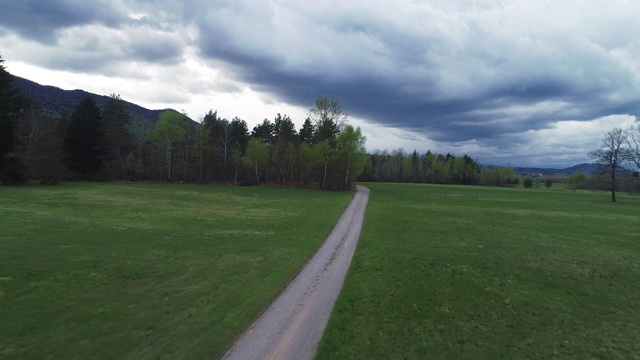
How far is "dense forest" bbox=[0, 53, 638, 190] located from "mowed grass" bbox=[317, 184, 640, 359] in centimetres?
5050

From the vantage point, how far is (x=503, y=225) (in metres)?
32.0

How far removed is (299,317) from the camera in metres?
11.0

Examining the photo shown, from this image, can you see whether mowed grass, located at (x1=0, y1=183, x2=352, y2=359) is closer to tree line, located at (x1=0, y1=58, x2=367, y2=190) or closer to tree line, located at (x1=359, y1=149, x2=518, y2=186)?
tree line, located at (x1=0, y1=58, x2=367, y2=190)

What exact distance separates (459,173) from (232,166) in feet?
428

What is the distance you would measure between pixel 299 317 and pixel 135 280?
314 inches

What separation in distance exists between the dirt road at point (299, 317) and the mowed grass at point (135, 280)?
0.50m

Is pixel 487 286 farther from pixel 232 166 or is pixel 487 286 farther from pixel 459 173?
pixel 459 173

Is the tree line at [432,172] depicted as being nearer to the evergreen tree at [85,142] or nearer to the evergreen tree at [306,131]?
the evergreen tree at [306,131]

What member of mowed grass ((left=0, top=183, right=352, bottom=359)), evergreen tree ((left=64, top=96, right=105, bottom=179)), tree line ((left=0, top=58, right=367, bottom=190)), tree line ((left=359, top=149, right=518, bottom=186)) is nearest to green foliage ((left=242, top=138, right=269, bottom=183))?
tree line ((left=0, top=58, right=367, bottom=190))

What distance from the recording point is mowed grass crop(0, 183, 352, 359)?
911 cm

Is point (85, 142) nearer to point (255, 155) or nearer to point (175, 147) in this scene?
point (175, 147)

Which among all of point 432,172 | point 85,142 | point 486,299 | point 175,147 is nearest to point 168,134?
point 175,147

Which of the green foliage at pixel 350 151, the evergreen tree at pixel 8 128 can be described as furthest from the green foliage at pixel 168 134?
the green foliage at pixel 350 151

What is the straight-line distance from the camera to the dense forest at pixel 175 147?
64125 millimetres
